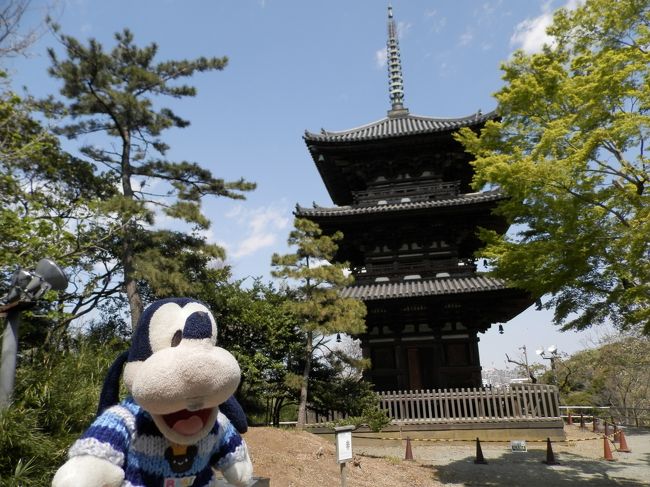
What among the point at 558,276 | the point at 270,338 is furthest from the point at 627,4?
the point at 270,338

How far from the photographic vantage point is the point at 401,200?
13.3m

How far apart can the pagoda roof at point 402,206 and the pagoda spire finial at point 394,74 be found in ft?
21.2

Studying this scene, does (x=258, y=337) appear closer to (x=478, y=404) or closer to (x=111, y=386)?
(x=478, y=404)

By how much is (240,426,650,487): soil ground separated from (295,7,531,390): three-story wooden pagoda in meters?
2.88

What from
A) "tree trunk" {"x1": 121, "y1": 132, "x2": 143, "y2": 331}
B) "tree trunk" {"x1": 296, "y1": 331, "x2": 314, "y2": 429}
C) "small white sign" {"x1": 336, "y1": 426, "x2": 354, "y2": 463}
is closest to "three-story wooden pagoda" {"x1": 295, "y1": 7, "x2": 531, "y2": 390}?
"tree trunk" {"x1": 296, "y1": 331, "x2": 314, "y2": 429}

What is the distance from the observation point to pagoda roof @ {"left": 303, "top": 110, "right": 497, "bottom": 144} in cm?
1298

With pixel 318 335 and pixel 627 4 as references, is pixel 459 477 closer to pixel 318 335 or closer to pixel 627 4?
pixel 318 335

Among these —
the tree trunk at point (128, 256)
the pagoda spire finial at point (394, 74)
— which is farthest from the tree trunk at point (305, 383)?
the pagoda spire finial at point (394, 74)

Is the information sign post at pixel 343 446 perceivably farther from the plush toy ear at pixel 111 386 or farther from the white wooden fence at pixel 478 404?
the white wooden fence at pixel 478 404

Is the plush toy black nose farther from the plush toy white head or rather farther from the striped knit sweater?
the striped knit sweater

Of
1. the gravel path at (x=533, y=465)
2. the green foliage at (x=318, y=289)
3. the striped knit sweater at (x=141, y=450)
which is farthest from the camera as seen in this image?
the green foliage at (x=318, y=289)

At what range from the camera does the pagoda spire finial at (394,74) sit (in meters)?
18.0

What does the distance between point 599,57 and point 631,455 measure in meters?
9.06

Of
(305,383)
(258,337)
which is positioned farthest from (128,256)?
(305,383)
